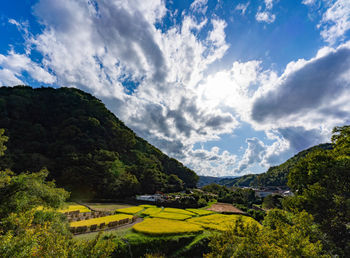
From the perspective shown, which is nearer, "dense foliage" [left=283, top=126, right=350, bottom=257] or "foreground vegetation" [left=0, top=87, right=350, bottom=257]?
"foreground vegetation" [left=0, top=87, right=350, bottom=257]

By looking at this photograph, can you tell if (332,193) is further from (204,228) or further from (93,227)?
(93,227)

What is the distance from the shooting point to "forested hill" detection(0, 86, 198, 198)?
157 ft

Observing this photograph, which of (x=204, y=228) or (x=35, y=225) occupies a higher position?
(x=35, y=225)

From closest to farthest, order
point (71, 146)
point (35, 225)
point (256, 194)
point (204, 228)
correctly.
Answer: point (35, 225) < point (204, 228) < point (71, 146) < point (256, 194)

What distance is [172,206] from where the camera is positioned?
41.3 metres

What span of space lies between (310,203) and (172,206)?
29880 mm

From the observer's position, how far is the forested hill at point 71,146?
47.9 m

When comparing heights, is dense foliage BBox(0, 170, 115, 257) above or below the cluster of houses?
above

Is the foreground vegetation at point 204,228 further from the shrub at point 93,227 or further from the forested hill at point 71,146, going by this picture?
the forested hill at point 71,146

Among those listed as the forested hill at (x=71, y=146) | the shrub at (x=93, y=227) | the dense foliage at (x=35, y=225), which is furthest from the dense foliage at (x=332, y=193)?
the forested hill at (x=71, y=146)

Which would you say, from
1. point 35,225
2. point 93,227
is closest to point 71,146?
point 93,227

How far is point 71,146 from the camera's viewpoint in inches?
2159

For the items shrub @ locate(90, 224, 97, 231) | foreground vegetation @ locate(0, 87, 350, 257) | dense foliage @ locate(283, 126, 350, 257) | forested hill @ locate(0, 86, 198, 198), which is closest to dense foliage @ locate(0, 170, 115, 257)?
foreground vegetation @ locate(0, 87, 350, 257)

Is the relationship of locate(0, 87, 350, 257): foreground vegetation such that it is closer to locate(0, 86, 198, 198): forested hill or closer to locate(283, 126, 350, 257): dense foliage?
locate(283, 126, 350, 257): dense foliage
